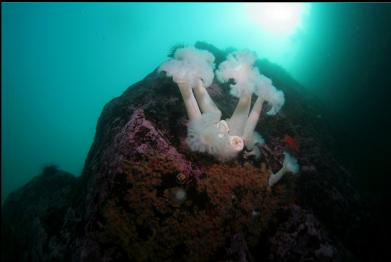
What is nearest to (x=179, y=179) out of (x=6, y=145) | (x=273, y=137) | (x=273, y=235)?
(x=273, y=235)

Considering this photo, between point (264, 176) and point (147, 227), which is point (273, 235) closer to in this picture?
point (264, 176)

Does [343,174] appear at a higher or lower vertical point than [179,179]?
higher

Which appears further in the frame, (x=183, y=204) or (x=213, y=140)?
(x=213, y=140)

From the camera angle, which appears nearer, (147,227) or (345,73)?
(147,227)

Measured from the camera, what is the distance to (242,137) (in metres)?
5.00

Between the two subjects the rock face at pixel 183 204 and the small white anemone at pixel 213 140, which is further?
the small white anemone at pixel 213 140

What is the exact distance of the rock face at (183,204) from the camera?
13.0 ft

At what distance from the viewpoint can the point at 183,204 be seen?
164 inches

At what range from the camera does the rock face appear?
395 centimetres

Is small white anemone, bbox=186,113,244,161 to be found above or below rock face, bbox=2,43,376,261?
above

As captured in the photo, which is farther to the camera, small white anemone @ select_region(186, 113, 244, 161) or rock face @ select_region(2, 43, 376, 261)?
small white anemone @ select_region(186, 113, 244, 161)

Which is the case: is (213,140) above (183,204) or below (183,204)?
above

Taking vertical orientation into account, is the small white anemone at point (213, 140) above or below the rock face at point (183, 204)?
above

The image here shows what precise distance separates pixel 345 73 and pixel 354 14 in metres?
2.76
